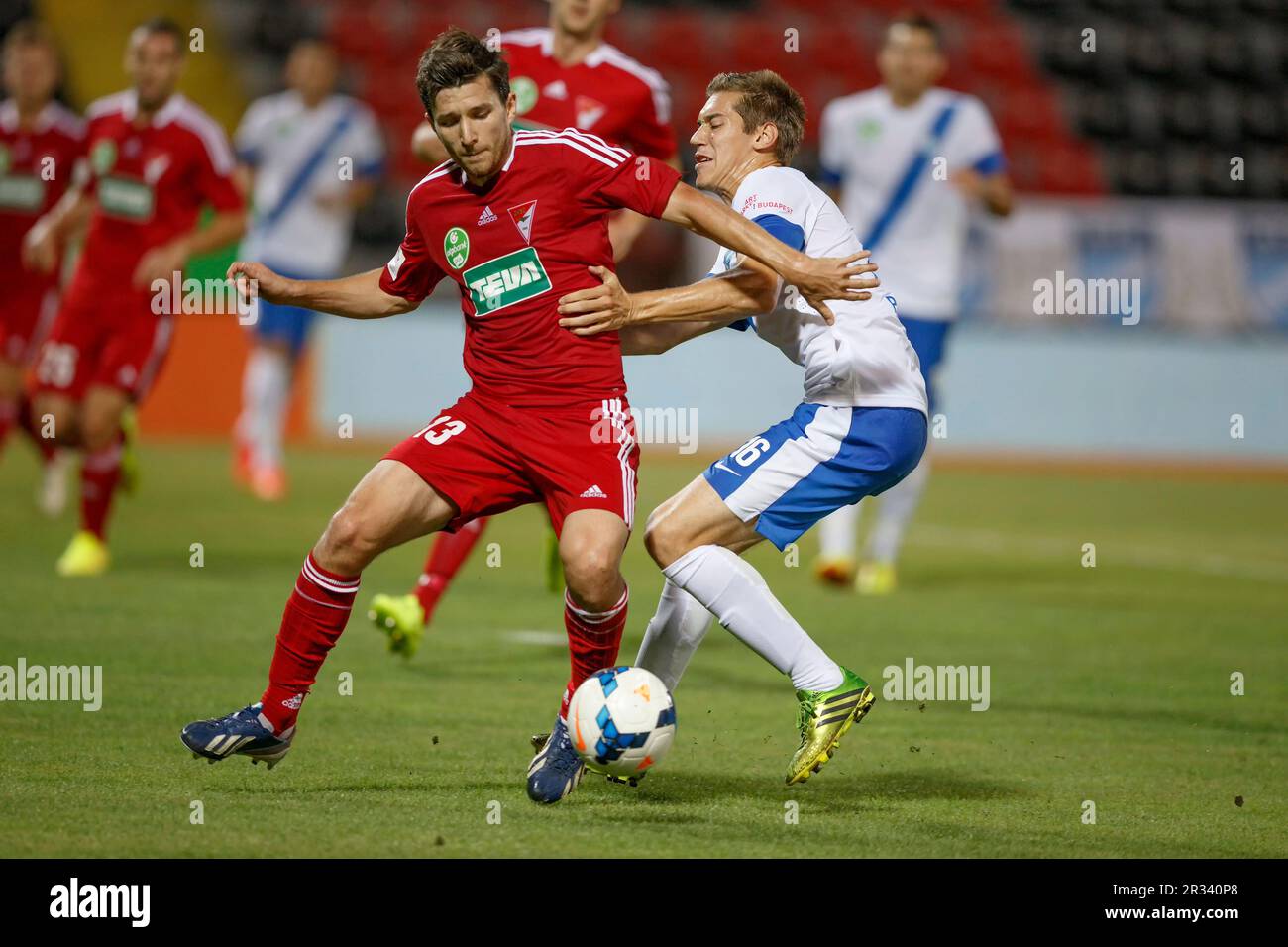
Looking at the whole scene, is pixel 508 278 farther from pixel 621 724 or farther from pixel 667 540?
pixel 621 724

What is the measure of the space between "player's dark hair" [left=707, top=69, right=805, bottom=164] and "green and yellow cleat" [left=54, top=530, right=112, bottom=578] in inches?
205

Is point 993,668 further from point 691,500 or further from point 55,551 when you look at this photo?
point 55,551

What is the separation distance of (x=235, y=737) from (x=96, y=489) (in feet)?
15.9

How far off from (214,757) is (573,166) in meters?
1.92

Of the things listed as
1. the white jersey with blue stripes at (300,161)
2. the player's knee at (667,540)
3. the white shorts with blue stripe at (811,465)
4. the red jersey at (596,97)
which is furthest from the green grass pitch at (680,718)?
the white jersey with blue stripes at (300,161)

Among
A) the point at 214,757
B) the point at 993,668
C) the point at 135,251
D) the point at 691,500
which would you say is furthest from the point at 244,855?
the point at 135,251

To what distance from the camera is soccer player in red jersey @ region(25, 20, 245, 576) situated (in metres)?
9.29

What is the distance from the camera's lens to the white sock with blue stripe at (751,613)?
5031 mm

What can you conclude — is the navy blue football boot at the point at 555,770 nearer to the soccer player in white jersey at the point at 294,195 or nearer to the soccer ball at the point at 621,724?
the soccer ball at the point at 621,724

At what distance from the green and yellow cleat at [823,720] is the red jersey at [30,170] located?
689 centimetres

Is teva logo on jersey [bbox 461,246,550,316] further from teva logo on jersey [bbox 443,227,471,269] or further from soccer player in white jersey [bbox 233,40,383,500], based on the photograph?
soccer player in white jersey [bbox 233,40,383,500]

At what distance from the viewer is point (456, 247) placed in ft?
16.8

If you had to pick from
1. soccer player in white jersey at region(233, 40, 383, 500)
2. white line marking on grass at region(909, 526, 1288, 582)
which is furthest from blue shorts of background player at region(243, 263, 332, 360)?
white line marking on grass at region(909, 526, 1288, 582)

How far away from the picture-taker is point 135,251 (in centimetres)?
955
